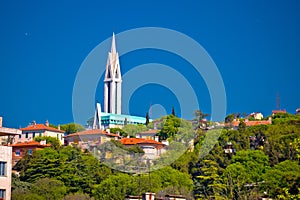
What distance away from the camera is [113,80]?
16112 cm

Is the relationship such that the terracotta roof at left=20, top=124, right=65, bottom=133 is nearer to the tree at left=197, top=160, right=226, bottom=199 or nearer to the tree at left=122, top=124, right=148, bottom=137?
the tree at left=122, top=124, right=148, bottom=137

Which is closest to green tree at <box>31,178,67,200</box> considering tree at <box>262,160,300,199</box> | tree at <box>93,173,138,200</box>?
tree at <box>93,173,138,200</box>

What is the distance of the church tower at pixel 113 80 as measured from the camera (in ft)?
522

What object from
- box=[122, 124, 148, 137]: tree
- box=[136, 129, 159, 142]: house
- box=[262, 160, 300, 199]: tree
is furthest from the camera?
box=[122, 124, 148, 137]: tree

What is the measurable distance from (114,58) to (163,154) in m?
83.5

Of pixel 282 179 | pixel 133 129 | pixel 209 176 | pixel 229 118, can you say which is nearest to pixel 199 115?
pixel 229 118

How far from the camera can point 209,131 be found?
276ft

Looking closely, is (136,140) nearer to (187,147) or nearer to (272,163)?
(187,147)

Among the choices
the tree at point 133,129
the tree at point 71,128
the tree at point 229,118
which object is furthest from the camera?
the tree at point 133,129

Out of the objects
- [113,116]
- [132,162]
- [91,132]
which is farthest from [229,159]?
[113,116]

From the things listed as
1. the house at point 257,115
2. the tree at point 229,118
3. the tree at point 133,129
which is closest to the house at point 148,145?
the tree at point 229,118

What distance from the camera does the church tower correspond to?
15912 cm

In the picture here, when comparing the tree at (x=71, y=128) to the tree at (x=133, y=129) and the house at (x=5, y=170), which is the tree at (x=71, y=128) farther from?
the house at (x=5, y=170)

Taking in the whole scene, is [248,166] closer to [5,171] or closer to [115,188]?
[115,188]
